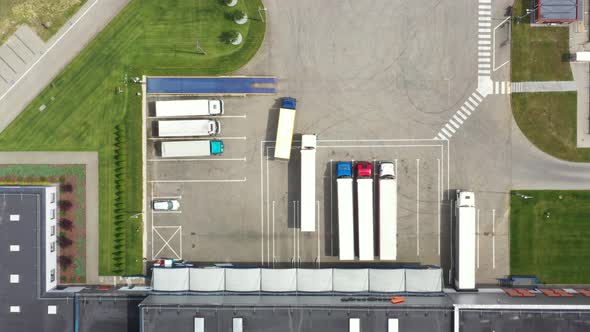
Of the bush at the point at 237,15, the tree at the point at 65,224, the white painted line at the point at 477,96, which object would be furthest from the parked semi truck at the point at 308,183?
the tree at the point at 65,224

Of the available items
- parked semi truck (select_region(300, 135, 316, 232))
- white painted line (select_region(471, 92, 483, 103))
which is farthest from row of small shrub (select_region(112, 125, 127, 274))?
white painted line (select_region(471, 92, 483, 103))

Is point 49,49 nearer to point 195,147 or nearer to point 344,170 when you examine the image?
point 195,147

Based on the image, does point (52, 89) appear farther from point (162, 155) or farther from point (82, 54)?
point (162, 155)

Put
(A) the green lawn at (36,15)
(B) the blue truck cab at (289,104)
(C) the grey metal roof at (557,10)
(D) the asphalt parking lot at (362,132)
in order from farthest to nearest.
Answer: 1. (A) the green lawn at (36,15)
2. (D) the asphalt parking lot at (362,132)
3. (B) the blue truck cab at (289,104)
4. (C) the grey metal roof at (557,10)

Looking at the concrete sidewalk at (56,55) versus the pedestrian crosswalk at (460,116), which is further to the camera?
the concrete sidewalk at (56,55)

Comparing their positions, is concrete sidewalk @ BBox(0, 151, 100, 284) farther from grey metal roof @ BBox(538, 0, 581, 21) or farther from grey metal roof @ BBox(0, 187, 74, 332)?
grey metal roof @ BBox(538, 0, 581, 21)

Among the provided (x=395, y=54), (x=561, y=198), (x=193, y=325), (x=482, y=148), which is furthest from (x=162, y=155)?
(x=561, y=198)

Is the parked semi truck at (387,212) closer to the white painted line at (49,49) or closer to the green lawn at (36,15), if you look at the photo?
the white painted line at (49,49)
